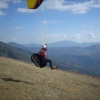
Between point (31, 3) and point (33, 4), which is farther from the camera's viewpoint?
point (31, 3)

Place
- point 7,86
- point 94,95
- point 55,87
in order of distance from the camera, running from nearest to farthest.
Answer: point 7,86 → point 55,87 → point 94,95

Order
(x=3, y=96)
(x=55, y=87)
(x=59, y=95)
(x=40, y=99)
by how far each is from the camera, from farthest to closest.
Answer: (x=55, y=87), (x=59, y=95), (x=40, y=99), (x=3, y=96)

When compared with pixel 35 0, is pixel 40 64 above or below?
below

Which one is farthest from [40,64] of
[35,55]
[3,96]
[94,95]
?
[94,95]

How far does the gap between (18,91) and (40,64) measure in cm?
450

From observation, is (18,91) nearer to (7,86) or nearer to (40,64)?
(7,86)

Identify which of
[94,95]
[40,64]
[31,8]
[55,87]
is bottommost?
[94,95]

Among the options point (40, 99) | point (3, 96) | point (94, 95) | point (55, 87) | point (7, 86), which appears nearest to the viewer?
point (3, 96)

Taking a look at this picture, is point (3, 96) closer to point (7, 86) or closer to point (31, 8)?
point (7, 86)

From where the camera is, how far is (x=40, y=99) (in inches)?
527

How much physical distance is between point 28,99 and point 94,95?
884 centimetres

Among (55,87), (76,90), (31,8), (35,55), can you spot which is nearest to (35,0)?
(31,8)

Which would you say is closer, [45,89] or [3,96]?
[3,96]

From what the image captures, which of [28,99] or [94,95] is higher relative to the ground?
[28,99]
